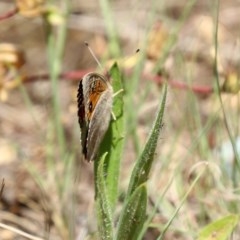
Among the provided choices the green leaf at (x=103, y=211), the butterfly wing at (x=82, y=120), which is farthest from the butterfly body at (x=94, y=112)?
the green leaf at (x=103, y=211)

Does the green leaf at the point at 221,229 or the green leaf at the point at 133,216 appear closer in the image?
the green leaf at the point at 133,216

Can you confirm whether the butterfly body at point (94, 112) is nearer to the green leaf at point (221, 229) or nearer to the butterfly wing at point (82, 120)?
the butterfly wing at point (82, 120)

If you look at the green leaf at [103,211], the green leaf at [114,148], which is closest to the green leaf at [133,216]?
the green leaf at [103,211]

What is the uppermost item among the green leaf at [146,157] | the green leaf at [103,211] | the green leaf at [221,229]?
the green leaf at [146,157]

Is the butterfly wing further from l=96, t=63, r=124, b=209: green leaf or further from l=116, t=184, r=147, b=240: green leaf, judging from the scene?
l=116, t=184, r=147, b=240: green leaf

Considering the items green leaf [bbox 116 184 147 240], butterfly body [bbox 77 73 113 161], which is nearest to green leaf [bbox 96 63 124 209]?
butterfly body [bbox 77 73 113 161]

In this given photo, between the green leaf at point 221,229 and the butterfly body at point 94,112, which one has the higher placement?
the butterfly body at point 94,112
